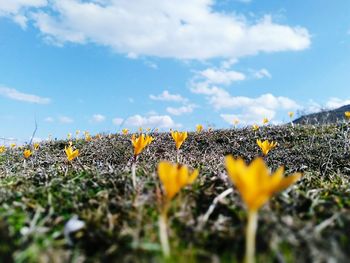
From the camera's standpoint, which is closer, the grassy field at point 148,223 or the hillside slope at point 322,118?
the grassy field at point 148,223

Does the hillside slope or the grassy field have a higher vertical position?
the hillside slope

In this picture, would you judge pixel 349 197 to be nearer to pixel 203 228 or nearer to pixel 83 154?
pixel 203 228

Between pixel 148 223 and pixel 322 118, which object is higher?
pixel 322 118

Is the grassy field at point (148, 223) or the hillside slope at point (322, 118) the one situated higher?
the hillside slope at point (322, 118)

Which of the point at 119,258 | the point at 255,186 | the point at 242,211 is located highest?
the point at 255,186

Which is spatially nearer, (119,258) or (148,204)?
(119,258)

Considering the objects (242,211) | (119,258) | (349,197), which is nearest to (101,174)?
(242,211)

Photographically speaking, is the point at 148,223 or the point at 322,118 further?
the point at 322,118

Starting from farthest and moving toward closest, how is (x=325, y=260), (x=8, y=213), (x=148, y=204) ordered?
(x=148, y=204), (x=8, y=213), (x=325, y=260)

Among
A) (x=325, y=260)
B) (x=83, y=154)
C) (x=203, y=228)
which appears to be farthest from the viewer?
(x=83, y=154)

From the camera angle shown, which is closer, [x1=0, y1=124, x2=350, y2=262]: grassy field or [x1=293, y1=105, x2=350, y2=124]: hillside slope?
[x1=0, y1=124, x2=350, y2=262]: grassy field

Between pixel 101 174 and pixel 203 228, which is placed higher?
pixel 101 174
